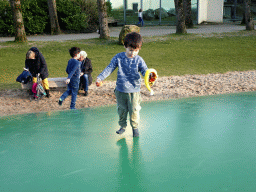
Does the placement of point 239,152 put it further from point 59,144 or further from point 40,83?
point 40,83

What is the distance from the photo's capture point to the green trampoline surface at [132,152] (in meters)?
3.23

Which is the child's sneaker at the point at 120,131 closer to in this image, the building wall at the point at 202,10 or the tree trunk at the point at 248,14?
the tree trunk at the point at 248,14

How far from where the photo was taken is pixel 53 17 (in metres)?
20.4

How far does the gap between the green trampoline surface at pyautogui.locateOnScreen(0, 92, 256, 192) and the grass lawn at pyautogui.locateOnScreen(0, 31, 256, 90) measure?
403 centimetres

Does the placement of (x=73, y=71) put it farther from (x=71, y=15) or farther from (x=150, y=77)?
(x=71, y=15)

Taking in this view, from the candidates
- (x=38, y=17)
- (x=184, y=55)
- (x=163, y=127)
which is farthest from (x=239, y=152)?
(x=38, y=17)

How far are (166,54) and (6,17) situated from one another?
40.7ft

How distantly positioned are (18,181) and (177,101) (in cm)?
451

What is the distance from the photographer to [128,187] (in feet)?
10.3

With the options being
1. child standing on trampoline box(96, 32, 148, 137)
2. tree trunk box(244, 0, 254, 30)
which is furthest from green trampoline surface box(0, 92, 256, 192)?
tree trunk box(244, 0, 254, 30)

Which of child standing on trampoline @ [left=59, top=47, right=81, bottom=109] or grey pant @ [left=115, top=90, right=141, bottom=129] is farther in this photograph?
child standing on trampoline @ [left=59, top=47, right=81, bottom=109]

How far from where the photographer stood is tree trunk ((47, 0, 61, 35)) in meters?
19.7

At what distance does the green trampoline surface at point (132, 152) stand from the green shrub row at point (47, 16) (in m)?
15.9

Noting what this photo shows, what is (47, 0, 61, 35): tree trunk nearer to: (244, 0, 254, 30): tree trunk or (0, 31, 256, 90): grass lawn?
(0, 31, 256, 90): grass lawn
